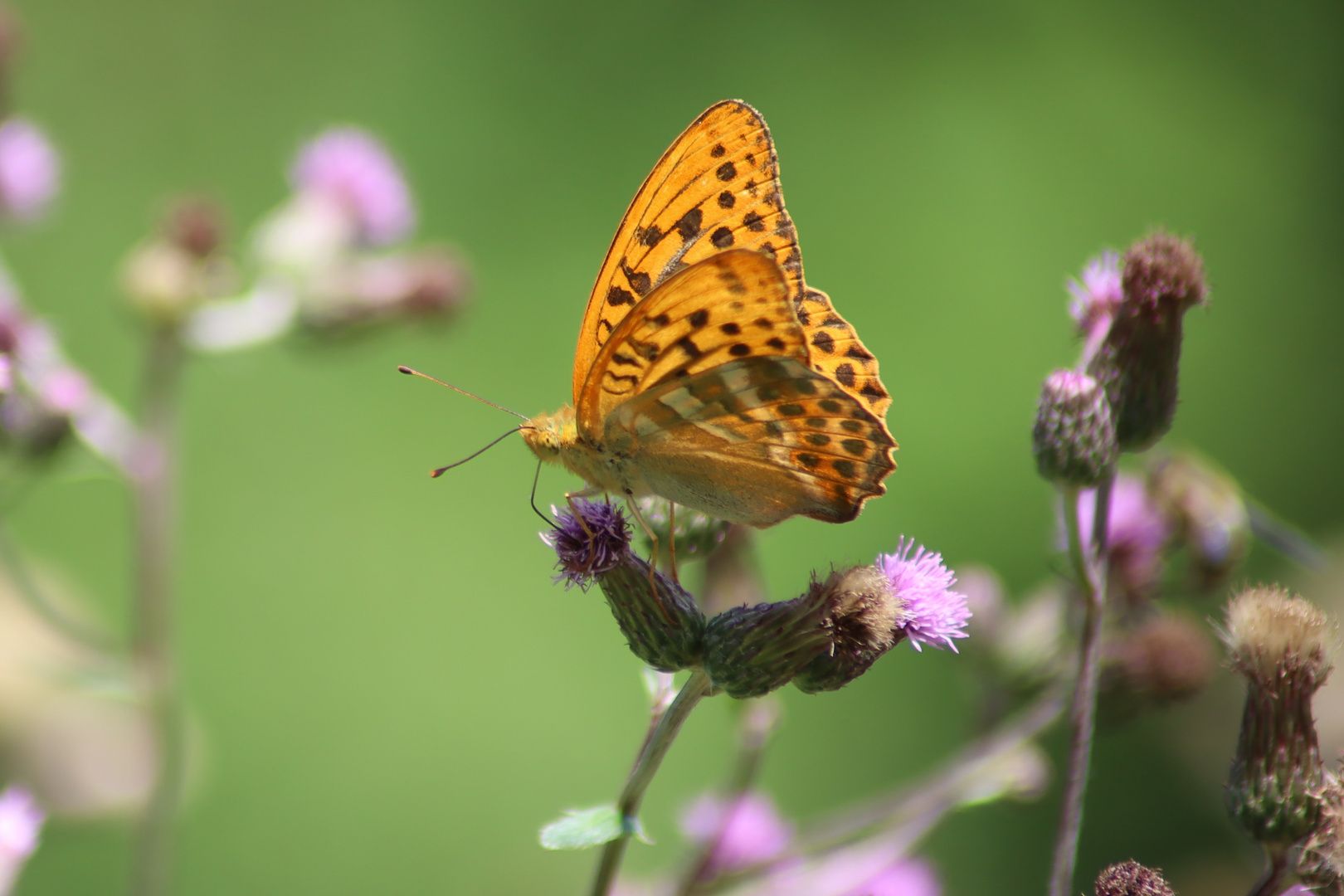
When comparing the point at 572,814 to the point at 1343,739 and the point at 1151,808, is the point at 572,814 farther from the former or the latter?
the point at 1151,808

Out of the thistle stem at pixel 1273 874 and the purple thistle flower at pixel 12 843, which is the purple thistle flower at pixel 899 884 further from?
→ the purple thistle flower at pixel 12 843

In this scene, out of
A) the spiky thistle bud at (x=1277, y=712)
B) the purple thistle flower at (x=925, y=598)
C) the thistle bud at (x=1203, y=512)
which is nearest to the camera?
the spiky thistle bud at (x=1277, y=712)

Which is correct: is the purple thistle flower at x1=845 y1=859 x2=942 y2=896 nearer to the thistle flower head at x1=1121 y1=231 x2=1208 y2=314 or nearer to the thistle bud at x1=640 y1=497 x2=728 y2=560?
the thistle bud at x1=640 y1=497 x2=728 y2=560

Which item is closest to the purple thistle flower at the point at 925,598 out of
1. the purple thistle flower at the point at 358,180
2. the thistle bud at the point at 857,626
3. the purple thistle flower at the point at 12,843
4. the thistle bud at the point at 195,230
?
the thistle bud at the point at 857,626

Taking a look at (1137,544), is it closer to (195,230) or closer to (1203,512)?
(1203,512)

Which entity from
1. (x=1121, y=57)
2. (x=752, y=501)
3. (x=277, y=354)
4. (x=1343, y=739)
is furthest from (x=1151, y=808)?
(x=1121, y=57)

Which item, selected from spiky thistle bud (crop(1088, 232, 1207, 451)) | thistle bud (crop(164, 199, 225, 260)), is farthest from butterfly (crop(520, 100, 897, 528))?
thistle bud (crop(164, 199, 225, 260))
